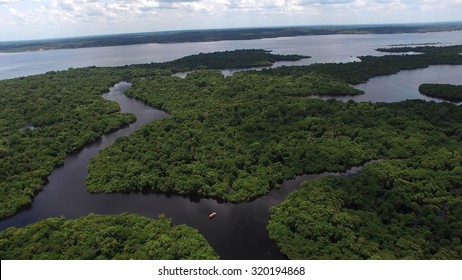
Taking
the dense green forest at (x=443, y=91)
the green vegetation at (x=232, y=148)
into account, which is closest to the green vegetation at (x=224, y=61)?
the green vegetation at (x=232, y=148)

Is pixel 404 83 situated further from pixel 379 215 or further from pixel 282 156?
pixel 379 215

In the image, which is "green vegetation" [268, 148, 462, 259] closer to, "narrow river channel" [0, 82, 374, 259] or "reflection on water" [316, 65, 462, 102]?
"narrow river channel" [0, 82, 374, 259]

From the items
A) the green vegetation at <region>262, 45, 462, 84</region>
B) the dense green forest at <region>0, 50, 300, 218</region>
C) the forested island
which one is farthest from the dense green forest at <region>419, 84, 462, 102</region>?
the dense green forest at <region>0, 50, 300, 218</region>

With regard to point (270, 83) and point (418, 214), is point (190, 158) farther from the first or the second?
point (270, 83)

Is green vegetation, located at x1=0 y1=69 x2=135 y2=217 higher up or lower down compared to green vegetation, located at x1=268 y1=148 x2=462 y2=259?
higher up

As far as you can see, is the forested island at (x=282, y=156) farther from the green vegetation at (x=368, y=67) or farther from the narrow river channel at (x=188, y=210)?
the green vegetation at (x=368, y=67)

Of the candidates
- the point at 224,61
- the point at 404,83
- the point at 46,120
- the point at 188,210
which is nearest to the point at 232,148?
the point at 188,210

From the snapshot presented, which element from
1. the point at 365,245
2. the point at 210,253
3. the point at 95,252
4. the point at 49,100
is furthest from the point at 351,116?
the point at 49,100
